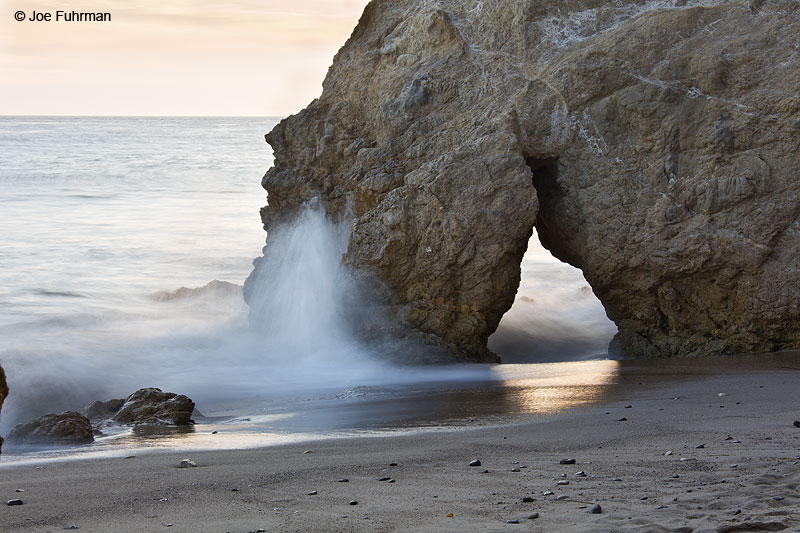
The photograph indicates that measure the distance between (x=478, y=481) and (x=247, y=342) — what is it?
23.4ft

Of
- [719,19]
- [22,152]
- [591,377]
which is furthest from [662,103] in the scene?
[22,152]

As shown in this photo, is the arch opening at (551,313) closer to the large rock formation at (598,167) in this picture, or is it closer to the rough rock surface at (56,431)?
the large rock formation at (598,167)

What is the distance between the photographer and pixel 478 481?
4312 millimetres

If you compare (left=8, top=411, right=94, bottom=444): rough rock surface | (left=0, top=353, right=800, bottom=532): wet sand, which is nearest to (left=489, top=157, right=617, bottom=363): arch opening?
(left=0, top=353, right=800, bottom=532): wet sand

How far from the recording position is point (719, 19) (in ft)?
31.5

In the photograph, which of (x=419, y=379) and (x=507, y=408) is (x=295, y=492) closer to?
(x=507, y=408)

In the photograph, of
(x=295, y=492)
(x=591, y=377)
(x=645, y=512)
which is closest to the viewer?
(x=645, y=512)

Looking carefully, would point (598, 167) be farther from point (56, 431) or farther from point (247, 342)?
point (56, 431)

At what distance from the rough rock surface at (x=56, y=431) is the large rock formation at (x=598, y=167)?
13.6 ft

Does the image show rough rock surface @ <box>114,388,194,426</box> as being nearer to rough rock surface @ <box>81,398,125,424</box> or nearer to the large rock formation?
rough rock surface @ <box>81,398,125,424</box>

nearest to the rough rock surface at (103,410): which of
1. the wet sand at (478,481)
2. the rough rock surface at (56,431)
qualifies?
the rough rock surface at (56,431)

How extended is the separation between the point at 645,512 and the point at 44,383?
25.1 feet

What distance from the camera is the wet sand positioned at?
3.57 metres

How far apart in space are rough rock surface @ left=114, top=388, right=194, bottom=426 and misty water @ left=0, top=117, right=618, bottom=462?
10.5 inches
